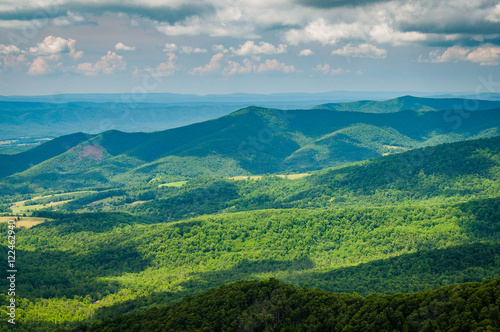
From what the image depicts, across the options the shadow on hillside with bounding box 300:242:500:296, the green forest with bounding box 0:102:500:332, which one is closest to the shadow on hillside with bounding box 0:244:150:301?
the green forest with bounding box 0:102:500:332

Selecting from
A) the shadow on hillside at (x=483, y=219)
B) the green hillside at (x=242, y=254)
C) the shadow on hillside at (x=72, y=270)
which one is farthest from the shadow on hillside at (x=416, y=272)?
the shadow on hillside at (x=72, y=270)

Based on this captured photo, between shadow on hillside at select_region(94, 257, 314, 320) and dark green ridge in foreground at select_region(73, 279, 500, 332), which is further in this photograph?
shadow on hillside at select_region(94, 257, 314, 320)

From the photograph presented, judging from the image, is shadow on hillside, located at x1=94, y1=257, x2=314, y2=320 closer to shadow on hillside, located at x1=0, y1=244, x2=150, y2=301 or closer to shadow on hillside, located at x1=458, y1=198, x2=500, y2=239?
shadow on hillside, located at x1=0, y1=244, x2=150, y2=301

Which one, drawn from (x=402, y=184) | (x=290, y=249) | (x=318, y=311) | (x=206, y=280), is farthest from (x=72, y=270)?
(x=402, y=184)

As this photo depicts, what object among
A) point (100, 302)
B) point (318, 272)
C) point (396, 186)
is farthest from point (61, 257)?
point (396, 186)

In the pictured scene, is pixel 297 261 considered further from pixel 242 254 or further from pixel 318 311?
pixel 318 311

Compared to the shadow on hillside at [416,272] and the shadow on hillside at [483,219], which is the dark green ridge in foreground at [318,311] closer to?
the shadow on hillside at [416,272]

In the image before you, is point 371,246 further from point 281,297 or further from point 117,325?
point 117,325

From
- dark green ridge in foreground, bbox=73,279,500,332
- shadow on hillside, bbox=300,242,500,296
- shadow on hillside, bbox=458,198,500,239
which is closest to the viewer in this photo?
dark green ridge in foreground, bbox=73,279,500,332
